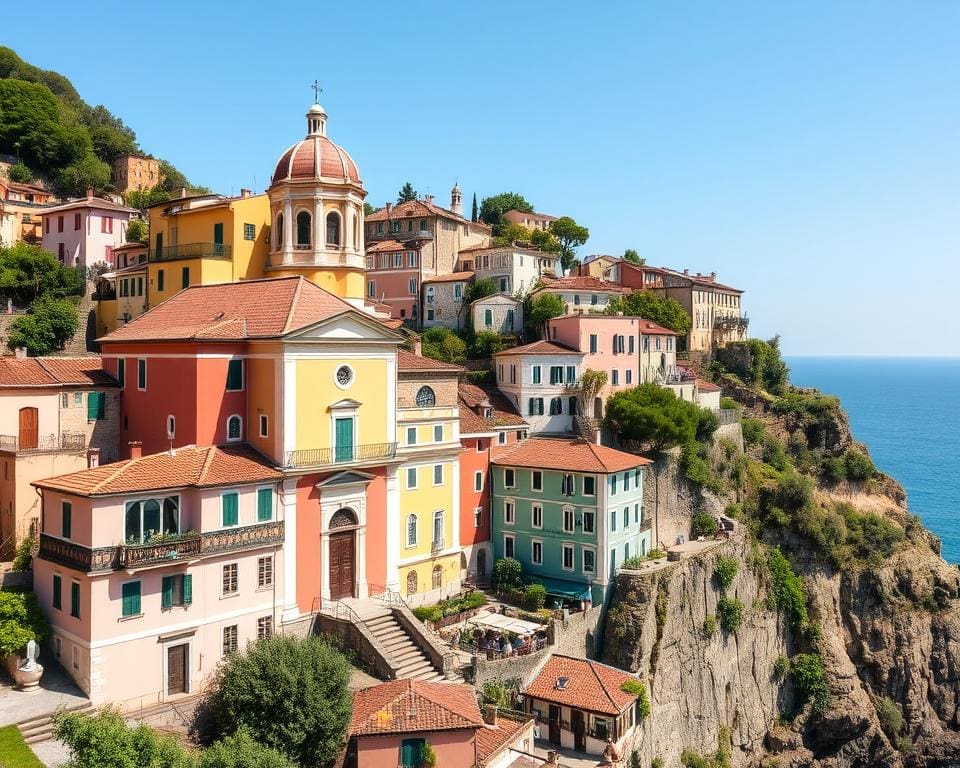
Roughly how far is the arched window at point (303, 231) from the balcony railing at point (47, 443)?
13.5m

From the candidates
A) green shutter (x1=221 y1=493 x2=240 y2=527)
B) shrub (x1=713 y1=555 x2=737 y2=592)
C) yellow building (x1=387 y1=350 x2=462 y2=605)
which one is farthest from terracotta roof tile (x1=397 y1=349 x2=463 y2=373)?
shrub (x1=713 y1=555 x2=737 y2=592)

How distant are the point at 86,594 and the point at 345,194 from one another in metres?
22.5

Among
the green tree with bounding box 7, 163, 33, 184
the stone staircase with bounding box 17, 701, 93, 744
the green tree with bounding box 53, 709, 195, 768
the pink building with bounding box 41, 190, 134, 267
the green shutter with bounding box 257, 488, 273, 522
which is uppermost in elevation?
the green tree with bounding box 7, 163, 33, 184

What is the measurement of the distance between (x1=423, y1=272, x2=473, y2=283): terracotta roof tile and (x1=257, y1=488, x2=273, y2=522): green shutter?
36.1 m

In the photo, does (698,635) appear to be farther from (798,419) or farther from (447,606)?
(798,419)

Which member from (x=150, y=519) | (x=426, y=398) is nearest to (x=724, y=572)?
(x=426, y=398)

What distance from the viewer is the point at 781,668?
5297 centimetres

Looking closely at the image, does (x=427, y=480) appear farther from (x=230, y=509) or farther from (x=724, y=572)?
(x=724, y=572)

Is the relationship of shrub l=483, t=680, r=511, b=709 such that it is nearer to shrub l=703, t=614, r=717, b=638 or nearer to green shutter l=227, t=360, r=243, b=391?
green shutter l=227, t=360, r=243, b=391

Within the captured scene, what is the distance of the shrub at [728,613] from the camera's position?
159 feet

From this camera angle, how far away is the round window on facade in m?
34.0

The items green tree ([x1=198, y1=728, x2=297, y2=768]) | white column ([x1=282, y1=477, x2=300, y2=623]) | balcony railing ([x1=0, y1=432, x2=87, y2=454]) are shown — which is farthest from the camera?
balcony railing ([x1=0, y1=432, x2=87, y2=454])

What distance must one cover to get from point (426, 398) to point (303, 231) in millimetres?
10238

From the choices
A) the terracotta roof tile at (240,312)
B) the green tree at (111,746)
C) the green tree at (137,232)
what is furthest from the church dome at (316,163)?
the green tree at (111,746)
